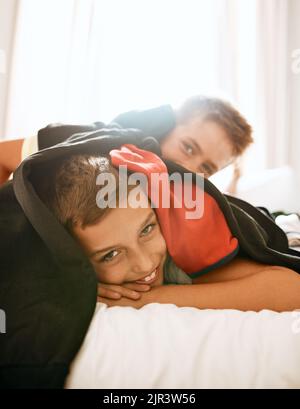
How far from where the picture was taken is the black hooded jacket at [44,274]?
1.39 feet

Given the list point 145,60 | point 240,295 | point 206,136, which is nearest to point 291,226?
point 206,136

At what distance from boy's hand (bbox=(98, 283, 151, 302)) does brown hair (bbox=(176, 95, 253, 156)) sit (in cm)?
62

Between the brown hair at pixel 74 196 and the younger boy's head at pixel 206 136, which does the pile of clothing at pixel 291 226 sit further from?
the brown hair at pixel 74 196

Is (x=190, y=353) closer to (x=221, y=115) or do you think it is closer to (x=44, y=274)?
(x=44, y=274)

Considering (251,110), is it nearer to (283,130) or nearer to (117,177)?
(283,130)

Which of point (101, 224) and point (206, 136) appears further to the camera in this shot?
point (206, 136)

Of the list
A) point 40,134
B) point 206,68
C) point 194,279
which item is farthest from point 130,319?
point 206,68

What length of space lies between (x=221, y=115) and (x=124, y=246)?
63cm

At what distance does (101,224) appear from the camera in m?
0.56

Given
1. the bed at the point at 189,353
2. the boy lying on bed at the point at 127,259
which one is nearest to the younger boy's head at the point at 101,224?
the boy lying on bed at the point at 127,259

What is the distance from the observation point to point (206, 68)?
6.77 feet

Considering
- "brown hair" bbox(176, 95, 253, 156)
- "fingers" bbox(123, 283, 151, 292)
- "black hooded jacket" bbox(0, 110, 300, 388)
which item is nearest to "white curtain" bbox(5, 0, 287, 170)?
"brown hair" bbox(176, 95, 253, 156)

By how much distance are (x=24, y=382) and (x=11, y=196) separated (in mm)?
313
